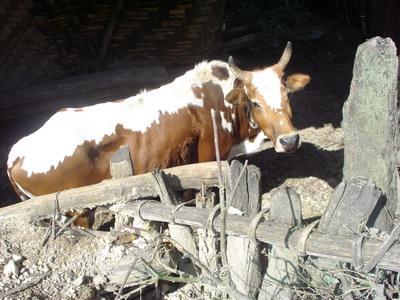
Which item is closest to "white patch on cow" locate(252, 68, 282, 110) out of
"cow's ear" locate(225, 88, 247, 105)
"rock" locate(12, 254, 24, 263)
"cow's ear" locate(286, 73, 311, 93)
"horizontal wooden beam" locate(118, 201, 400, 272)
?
"cow's ear" locate(225, 88, 247, 105)

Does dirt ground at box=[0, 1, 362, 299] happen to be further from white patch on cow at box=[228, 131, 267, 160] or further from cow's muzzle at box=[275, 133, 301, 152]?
cow's muzzle at box=[275, 133, 301, 152]

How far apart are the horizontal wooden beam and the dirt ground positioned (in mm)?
504

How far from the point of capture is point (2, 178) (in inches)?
258

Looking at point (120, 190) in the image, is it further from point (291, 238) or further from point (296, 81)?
point (296, 81)

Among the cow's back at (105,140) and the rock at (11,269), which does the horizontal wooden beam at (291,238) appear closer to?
the rock at (11,269)

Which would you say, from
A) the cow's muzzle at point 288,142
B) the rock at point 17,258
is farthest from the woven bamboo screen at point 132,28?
the rock at point 17,258

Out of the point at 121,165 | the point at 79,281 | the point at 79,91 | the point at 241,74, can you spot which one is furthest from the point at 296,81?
the point at 79,91

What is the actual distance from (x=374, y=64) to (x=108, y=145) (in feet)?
9.04

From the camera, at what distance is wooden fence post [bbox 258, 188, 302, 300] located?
9.29 ft

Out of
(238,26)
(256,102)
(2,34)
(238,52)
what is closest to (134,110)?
(256,102)

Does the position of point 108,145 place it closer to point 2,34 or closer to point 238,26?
point 2,34

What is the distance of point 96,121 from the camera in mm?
4879

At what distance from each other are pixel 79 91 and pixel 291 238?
5.64 metres

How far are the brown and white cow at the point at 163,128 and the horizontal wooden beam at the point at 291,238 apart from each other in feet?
5.65
